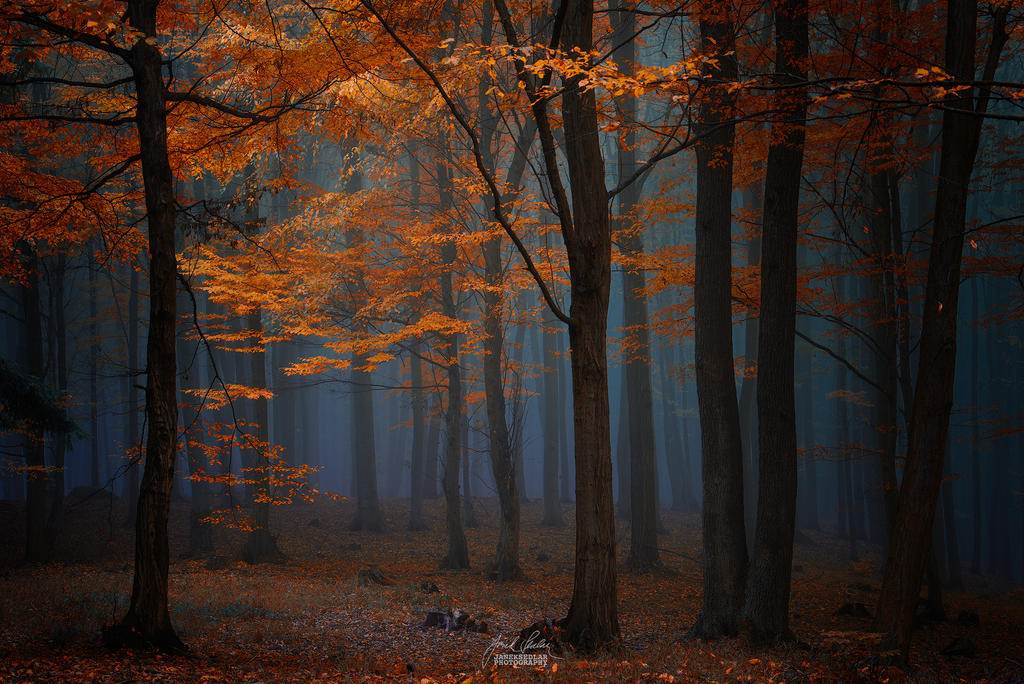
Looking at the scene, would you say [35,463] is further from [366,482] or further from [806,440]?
[806,440]

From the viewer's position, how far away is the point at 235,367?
82.8 ft

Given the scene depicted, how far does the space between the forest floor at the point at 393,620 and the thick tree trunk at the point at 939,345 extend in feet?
2.74

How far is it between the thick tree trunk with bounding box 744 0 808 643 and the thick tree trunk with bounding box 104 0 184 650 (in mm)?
6463

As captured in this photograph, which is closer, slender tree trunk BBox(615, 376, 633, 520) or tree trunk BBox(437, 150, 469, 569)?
tree trunk BBox(437, 150, 469, 569)

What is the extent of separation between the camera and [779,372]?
790 cm

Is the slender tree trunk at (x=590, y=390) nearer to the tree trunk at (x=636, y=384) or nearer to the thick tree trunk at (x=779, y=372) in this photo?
the thick tree trunk at (x=779, y=372)

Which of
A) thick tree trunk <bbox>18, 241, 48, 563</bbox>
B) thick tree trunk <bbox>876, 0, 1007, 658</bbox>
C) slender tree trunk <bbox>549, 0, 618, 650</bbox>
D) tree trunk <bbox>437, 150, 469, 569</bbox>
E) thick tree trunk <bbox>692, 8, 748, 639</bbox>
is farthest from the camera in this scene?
tree trunk <bbox>437, 150, 469, 569</bbox>

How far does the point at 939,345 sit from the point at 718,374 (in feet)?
9.20

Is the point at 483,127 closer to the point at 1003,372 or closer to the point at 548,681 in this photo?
the point at 548,681

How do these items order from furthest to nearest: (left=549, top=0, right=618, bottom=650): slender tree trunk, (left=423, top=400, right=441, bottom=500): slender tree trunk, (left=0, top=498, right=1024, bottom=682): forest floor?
(left=423, top=400, right=441, bottom=500): slender tree trunk < (left=549, top=0, right=618, bottom=650): slender tree trunk < (left=0, top=498, right=1024, bottom=682): forest floor

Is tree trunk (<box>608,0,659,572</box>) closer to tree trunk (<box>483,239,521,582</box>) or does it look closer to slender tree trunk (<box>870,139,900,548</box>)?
tree trunk (<box>483,239,521,582</box>)

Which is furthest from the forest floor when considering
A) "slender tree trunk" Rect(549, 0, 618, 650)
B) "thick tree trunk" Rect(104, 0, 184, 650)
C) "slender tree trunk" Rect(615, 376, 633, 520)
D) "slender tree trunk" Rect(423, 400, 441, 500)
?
"slender tree trunk" Rect(423, 400, 441, 500)

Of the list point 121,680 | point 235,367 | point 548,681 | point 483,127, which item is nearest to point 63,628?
point 121,680

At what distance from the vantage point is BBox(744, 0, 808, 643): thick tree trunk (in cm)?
770
